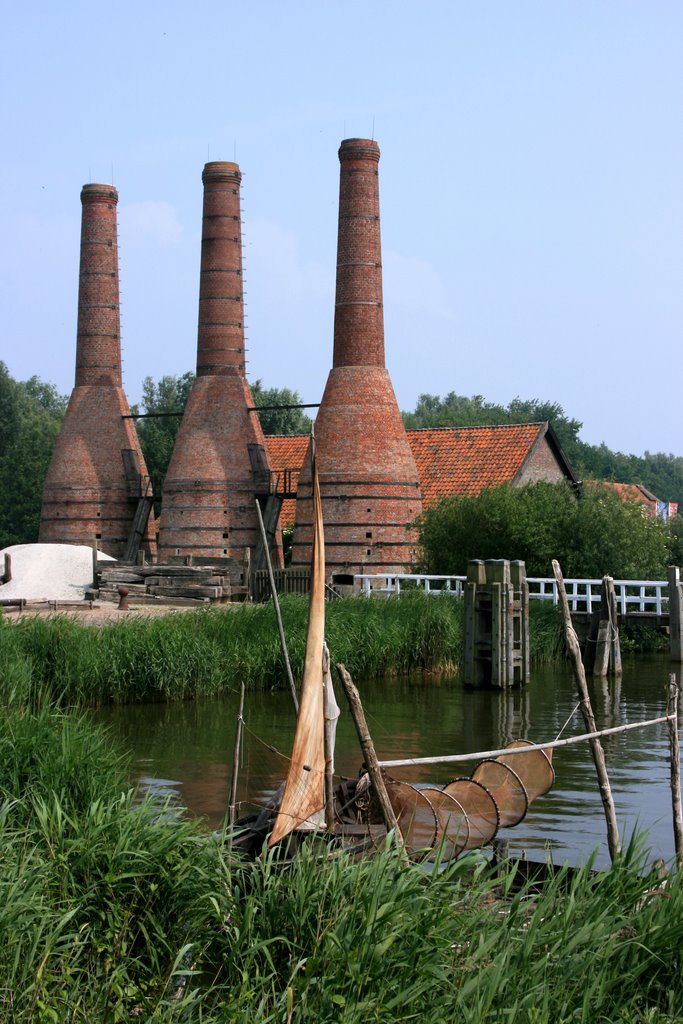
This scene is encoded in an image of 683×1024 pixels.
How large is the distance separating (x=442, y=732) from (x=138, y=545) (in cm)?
1882

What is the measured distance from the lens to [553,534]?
2677 cm

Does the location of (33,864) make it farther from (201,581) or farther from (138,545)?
(138,545)

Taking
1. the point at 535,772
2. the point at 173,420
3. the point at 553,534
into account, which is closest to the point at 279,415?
the point at 173,420

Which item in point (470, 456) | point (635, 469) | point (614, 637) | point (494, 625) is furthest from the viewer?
point (635, 469)

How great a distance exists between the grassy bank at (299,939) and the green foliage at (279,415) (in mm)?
47131

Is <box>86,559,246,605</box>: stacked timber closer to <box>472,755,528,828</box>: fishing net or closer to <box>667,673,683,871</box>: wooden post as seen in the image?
<box>472,755,528,828</box>: fishing net

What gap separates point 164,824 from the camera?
24.6 feet

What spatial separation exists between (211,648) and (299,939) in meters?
11.9

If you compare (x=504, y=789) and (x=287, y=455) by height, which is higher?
(x=287, y=455)

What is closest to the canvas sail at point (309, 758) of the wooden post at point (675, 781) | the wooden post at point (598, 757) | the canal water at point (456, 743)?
the canal water at point (456, 743)

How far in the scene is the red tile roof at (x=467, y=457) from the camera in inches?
1326

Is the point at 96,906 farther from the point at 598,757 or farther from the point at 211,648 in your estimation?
the point at 211,648

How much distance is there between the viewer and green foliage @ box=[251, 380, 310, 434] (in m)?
58.1

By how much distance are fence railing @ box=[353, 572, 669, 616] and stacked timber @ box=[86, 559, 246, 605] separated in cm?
287
